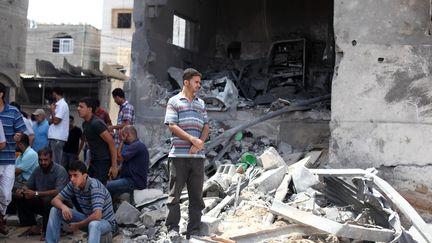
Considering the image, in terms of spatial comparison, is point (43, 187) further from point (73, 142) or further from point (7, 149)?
point (73, 142)

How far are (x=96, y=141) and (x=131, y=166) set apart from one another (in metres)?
0.66

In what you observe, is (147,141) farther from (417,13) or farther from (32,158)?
(417,13)

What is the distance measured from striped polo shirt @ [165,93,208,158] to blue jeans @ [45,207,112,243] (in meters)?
0.90

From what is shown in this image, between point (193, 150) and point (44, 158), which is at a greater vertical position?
point (193, 150)

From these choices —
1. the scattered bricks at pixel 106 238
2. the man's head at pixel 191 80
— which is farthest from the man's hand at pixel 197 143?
the scattered bricks at pixel 106 238

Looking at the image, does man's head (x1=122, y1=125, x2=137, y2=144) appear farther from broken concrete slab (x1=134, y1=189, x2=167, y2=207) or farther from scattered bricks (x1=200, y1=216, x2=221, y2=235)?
scattered bricks (x1=200, y1=216, x2=221, y2=235)

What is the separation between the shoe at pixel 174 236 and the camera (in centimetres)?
509

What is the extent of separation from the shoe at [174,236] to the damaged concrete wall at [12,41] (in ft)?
41.2

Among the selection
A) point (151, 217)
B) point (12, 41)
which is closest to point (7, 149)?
point (151, 217)

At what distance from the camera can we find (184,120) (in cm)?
494

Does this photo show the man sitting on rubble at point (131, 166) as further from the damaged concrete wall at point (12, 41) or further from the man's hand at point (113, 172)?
the damaged concrete wall at point (12, 41)

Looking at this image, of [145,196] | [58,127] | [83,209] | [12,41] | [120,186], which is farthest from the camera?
[12,41]

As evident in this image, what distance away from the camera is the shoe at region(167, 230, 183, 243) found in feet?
16.7

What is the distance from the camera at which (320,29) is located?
1270 centimetres
